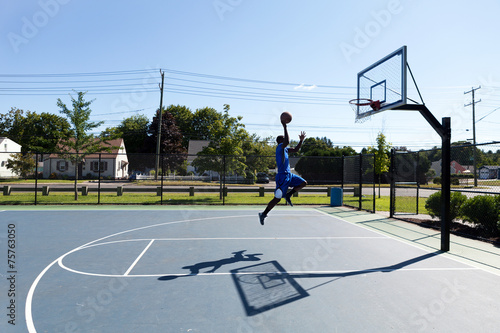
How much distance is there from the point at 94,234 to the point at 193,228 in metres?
2.90

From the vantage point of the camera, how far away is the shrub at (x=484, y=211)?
371 inches

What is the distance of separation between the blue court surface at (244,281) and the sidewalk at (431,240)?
0.22 ft

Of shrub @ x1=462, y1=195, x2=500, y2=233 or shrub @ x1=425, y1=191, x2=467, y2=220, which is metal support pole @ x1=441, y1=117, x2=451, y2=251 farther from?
shrub @ x1=425, y1=191, x2=467, y2=220

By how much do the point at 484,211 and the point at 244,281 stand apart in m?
8.14

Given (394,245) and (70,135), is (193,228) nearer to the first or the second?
(394,245)

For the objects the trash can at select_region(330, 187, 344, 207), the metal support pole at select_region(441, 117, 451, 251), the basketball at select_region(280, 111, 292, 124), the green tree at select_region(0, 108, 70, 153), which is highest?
the green tree at select_region(0, 108, 70, 153)

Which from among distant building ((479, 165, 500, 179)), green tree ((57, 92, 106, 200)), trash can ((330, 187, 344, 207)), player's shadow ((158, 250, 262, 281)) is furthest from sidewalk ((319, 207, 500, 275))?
green tree ((57, 92, 106, 200))

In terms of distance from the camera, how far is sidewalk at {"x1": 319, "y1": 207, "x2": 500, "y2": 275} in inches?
278

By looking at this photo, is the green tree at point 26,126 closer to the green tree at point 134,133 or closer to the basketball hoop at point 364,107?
the green tree at point 134,133

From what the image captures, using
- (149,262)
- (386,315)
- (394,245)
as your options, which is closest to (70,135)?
(149,262)

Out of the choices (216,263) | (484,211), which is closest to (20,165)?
(216,263)

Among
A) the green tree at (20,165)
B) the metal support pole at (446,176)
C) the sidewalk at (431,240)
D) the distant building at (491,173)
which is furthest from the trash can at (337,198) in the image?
the green tree at (20,165)

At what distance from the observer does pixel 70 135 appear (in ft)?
64.7

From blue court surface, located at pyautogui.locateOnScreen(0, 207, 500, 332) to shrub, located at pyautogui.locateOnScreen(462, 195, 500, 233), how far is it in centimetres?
140
